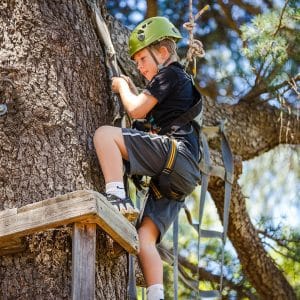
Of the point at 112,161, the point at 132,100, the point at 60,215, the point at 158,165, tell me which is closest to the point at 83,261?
the point at 60,215

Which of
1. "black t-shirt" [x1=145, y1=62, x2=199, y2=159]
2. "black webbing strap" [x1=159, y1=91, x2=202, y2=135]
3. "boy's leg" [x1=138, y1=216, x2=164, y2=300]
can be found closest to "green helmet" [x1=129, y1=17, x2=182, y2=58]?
"black t-shirt" [x1=145, y1=62, x2=199, y2=159]

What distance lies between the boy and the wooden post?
0.27 metres

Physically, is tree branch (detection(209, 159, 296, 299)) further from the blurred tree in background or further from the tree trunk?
the tree trunk

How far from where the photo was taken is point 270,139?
479 cm

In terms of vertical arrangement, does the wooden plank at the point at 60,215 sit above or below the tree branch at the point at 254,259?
below

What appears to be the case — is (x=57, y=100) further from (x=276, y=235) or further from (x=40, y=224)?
(x=276, y=235)

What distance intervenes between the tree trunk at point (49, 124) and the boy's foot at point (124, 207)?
0.35ft

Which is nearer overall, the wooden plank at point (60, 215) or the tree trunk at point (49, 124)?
the wooden plank at point (60, 215)

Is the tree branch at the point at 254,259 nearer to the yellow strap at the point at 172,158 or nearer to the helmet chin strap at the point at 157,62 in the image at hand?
the helmet chin strap at the point at 157,62

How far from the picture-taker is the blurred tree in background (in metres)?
4.39

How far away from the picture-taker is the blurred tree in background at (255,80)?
173 inches

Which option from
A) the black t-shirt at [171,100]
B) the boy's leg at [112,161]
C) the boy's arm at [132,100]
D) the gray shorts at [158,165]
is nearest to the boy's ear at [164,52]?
the black t-shirt at [171,100]

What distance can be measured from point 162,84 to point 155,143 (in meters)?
0.28

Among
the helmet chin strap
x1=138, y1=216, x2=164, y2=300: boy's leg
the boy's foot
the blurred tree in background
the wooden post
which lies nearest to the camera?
the wooden post
